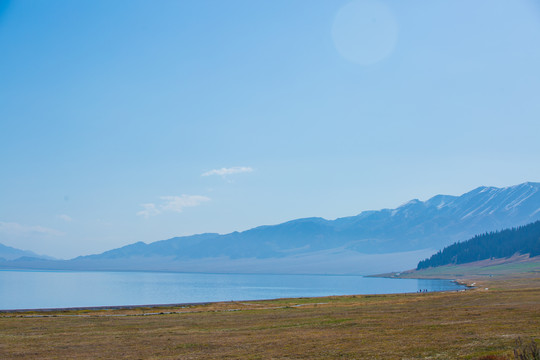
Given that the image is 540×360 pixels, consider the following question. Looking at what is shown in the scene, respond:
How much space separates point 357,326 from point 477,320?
36.9 feet

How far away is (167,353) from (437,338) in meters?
20.7

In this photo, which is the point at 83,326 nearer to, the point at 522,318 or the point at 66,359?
the point at 66,359

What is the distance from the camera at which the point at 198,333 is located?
4681cm

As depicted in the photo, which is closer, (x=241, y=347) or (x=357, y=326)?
(x=241, y=347)

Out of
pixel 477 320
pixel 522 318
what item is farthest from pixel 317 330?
pixel 522 318

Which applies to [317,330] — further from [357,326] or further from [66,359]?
[66,359]

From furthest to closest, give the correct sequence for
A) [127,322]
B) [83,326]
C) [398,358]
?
[127,322] → [83,326] → [398,358]

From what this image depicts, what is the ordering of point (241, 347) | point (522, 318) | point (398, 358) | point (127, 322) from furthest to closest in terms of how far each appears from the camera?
point (127, 322) < point (522, 318) < point (241, 347) < point (398, 358)

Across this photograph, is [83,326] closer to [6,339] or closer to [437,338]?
[6,339]

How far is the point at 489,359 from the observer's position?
25.5 meters

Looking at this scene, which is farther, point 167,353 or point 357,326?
point 357,326

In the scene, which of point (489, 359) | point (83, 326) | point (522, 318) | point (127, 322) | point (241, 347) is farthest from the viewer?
point (127, 322)


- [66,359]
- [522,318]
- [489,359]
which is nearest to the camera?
[489,359]

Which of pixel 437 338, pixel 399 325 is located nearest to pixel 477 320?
pixel 399 325
